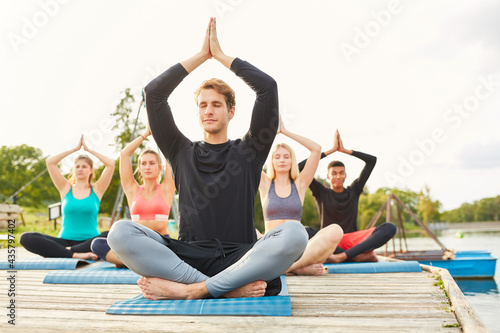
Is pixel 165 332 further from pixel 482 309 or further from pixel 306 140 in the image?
pixel 482 309

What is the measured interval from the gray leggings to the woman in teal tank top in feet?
11.5

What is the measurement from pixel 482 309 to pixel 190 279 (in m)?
8.28

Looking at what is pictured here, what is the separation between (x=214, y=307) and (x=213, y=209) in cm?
61

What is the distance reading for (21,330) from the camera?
1875mm

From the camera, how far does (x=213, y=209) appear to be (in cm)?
260

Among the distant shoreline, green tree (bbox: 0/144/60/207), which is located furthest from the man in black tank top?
the distant shoreline

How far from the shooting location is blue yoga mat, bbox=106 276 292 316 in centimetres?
218

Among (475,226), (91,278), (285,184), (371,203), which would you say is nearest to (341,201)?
(285,184)

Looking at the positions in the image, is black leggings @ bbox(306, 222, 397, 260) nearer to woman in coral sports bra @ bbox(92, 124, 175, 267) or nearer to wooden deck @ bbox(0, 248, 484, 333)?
wooden deck @ bbox(0, 248, 484, 333)

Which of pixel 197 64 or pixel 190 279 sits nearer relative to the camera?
pixel 190 279

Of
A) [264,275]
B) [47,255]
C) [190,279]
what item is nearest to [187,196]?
[190,279]

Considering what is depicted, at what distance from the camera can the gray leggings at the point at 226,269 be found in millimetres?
2373

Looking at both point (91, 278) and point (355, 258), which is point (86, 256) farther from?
point (355, 258)

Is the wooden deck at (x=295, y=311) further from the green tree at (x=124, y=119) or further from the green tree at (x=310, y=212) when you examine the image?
the green tree at (x=310, y=212)
